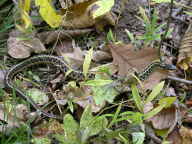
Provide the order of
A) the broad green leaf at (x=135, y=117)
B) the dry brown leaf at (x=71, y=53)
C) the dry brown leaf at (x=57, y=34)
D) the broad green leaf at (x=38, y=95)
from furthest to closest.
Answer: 1. the dry brown leaf at (x=57, y=34)
2. the dry brown leaf at (x=71, y=53)
3. the broad green leaf at (x=38, y=95)
4. the broad green leaf at (x=135, y=117)

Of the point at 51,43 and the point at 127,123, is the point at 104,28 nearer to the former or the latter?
the point at 51,43

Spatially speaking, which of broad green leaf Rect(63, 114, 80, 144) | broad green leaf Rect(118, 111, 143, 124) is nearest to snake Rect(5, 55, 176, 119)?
broad green leaf Rect(63, 114, 80, 144)

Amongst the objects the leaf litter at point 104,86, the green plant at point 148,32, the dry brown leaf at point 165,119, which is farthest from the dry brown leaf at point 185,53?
the dry brown leaf at point 165,119

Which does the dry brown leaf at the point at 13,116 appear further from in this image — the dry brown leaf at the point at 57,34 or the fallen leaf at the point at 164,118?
the fallen leaf at the point at 164,118

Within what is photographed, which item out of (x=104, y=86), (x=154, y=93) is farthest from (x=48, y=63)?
(x=154, y=93)

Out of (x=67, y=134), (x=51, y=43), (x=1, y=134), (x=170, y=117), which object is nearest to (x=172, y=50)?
(x=170, y=117)

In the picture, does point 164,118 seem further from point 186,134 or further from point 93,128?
point 93,128
